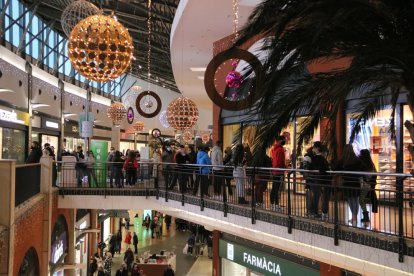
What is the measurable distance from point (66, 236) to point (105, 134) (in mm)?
22353

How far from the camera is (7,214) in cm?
784

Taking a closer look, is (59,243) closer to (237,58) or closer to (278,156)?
(278,156)

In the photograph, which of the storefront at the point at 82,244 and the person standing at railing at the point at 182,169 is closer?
the person standing at railing at the point at 182,169

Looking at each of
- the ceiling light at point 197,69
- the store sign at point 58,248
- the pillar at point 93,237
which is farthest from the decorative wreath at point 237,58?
the pillar at point 93,237

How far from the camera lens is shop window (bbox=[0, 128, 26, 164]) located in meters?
19.2

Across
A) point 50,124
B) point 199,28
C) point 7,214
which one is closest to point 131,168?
point 199,28

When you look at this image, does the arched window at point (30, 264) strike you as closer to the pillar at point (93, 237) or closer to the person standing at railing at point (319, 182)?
the person standing at railing at point (319, 182)

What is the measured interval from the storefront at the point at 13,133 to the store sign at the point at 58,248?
4672 mm

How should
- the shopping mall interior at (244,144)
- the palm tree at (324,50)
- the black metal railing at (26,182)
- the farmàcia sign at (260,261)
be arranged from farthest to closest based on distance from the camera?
1. the farmàcia sign at (260,261)
2. the black metal railing at (26,182)
3. the shopping mall interior at (244,144)
4. the palm tree at (324,50)

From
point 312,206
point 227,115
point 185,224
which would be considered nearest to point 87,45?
point 312,206

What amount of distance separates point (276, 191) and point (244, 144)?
92.2 inches

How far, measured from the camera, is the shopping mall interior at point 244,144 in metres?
4.80

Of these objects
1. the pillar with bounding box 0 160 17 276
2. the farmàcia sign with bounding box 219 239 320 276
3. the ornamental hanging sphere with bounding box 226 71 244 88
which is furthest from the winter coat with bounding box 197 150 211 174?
the pillar with bounding box 0 160 17 276

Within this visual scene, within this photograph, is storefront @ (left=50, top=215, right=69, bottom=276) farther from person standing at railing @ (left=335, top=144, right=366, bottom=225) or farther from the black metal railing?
person standing at railing @ (left=335, top=144, right=366, bottom=225)
